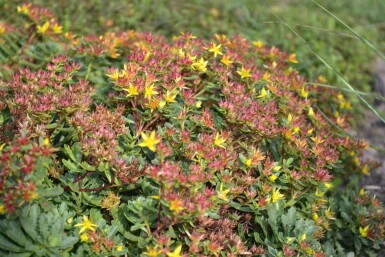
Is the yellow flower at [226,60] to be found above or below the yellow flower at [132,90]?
below

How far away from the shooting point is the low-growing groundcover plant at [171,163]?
2121mm

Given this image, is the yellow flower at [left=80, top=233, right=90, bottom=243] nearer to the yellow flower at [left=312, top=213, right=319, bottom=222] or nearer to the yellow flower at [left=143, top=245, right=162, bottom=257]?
the yellow flower at [left=143, top=245, right=162, bottom=257]

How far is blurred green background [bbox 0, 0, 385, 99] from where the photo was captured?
4.56 metres

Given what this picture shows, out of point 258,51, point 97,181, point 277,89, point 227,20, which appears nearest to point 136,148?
point 97,181

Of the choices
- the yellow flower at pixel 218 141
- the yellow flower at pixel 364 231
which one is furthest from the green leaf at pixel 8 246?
the yellow flower at pixel 364 231

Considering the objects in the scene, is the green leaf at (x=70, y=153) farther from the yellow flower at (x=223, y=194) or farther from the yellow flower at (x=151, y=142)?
the yellow flower at (x=223, y=194)

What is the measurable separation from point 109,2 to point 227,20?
3.56ft

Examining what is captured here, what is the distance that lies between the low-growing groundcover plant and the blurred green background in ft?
4.66

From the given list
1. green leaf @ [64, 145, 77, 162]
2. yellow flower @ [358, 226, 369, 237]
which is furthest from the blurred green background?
green leaf @ [64, 145, 77, 162]

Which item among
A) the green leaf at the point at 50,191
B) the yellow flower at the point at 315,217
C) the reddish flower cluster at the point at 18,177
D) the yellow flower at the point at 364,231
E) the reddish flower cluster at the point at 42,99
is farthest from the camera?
the yellow flower at the point at 364,231

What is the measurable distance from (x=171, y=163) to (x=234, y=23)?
2920mm

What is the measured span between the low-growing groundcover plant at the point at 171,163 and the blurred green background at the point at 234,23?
1.42 m

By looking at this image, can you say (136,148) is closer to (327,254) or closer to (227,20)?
(327,254)

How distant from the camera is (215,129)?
8.55 ft
